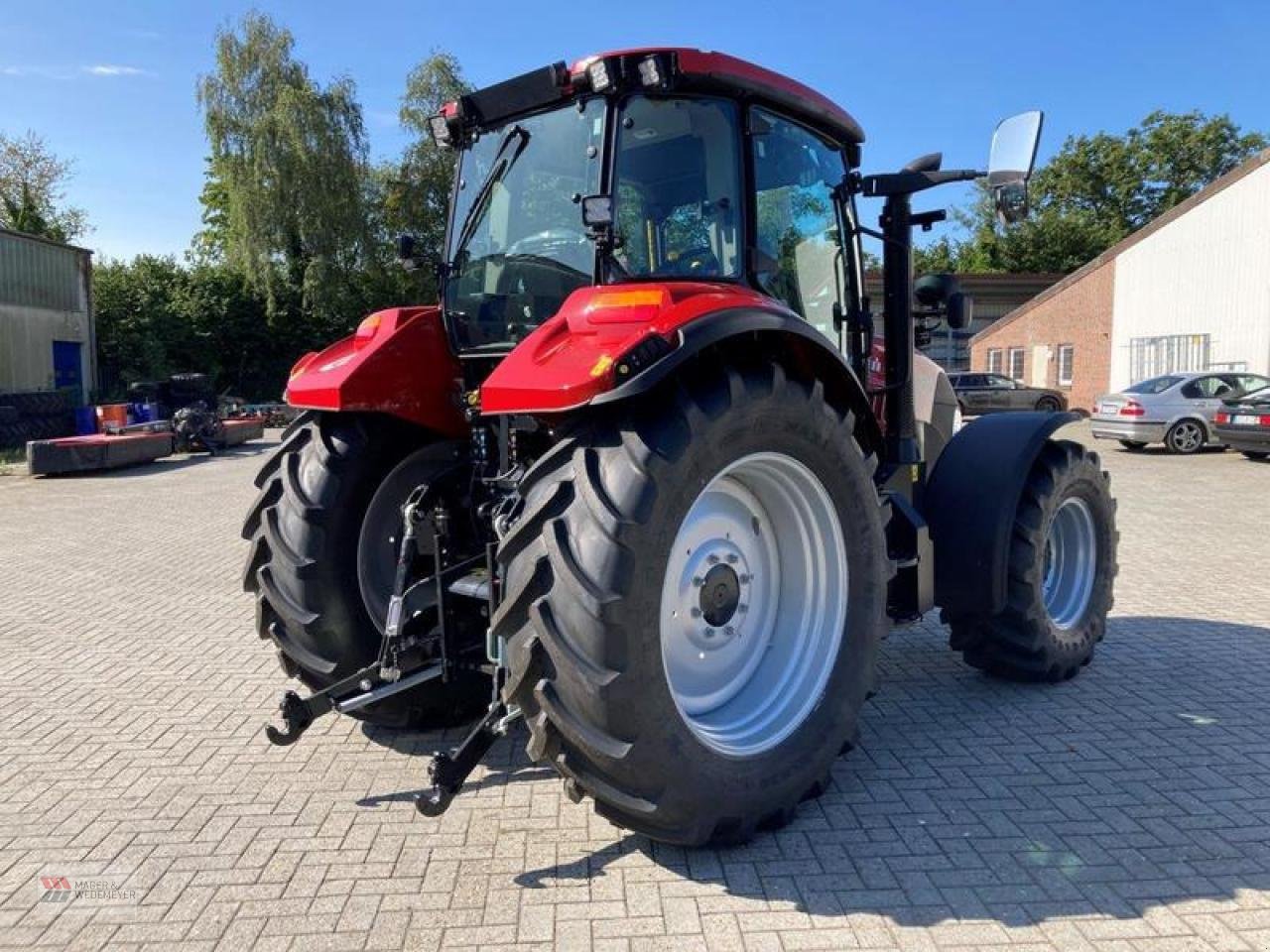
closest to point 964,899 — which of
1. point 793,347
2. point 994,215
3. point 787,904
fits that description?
point 787,904

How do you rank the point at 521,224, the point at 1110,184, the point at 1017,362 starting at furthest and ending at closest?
1. the point at 1110,184
2. the point at 1017,362
3. the point at 521,224

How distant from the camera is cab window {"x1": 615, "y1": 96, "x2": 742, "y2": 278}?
338 centimetres

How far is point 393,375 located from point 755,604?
1660 mm

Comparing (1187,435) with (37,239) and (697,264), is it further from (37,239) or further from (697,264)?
(37,239)

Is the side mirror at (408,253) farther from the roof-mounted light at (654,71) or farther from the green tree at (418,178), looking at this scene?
the green tree at (418,178)

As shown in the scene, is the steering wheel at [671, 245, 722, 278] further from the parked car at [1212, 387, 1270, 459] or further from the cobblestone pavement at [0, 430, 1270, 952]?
the parked car at [1212, 387, 1270, 459]

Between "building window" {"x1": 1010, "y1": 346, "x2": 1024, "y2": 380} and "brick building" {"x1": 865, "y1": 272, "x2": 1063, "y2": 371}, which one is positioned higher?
"brick building" {"x1": 865, "y1": 272, "x2": 1063, "y2": 371}

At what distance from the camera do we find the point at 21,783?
12.2ft

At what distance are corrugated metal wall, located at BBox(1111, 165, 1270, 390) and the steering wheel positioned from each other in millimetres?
22554

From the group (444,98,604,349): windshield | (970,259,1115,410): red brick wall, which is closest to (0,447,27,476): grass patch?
(444,98,604,349): windshield

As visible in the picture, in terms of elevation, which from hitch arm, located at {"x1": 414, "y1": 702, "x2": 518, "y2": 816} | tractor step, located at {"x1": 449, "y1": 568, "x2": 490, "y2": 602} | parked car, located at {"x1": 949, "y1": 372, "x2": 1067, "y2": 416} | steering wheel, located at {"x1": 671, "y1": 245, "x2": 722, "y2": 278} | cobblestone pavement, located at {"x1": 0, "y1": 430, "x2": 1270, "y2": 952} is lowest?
cobblestone pavement, located at {"x1": 0, "y1": 430, "x2": 1270, "y2": 952}

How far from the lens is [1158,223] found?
83.8 feet

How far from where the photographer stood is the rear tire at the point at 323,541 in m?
3.67

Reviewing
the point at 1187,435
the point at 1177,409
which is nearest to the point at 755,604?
the point at 1177,409
